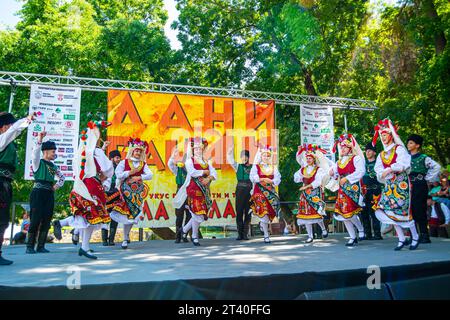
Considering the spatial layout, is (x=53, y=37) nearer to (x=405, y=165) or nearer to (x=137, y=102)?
(x=137, y=102)

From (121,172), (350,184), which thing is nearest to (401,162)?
(350,184)

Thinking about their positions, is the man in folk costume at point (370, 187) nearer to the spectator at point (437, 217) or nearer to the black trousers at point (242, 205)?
the spectator at point (437, 217)

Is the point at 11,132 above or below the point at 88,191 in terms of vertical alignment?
above

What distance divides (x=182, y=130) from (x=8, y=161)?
4592 millimetres

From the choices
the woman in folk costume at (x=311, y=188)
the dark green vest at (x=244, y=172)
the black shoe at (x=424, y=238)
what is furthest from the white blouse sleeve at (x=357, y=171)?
the dark green vest at (x=244, y=172)

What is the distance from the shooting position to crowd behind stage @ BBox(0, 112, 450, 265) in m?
4.91

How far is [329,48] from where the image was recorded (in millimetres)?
12688

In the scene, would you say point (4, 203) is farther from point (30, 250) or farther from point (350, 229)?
point (350, 229)

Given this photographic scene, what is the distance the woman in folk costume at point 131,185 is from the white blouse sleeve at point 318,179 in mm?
2682

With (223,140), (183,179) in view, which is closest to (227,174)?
(223,140)

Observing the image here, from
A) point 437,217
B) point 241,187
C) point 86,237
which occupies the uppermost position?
point 241,187

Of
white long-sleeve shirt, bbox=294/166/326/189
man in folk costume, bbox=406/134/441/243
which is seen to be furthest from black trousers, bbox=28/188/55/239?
man in folk costume, bbox=406/134/441/243

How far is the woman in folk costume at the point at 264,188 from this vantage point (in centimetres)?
709

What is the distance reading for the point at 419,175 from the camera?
615 cm
